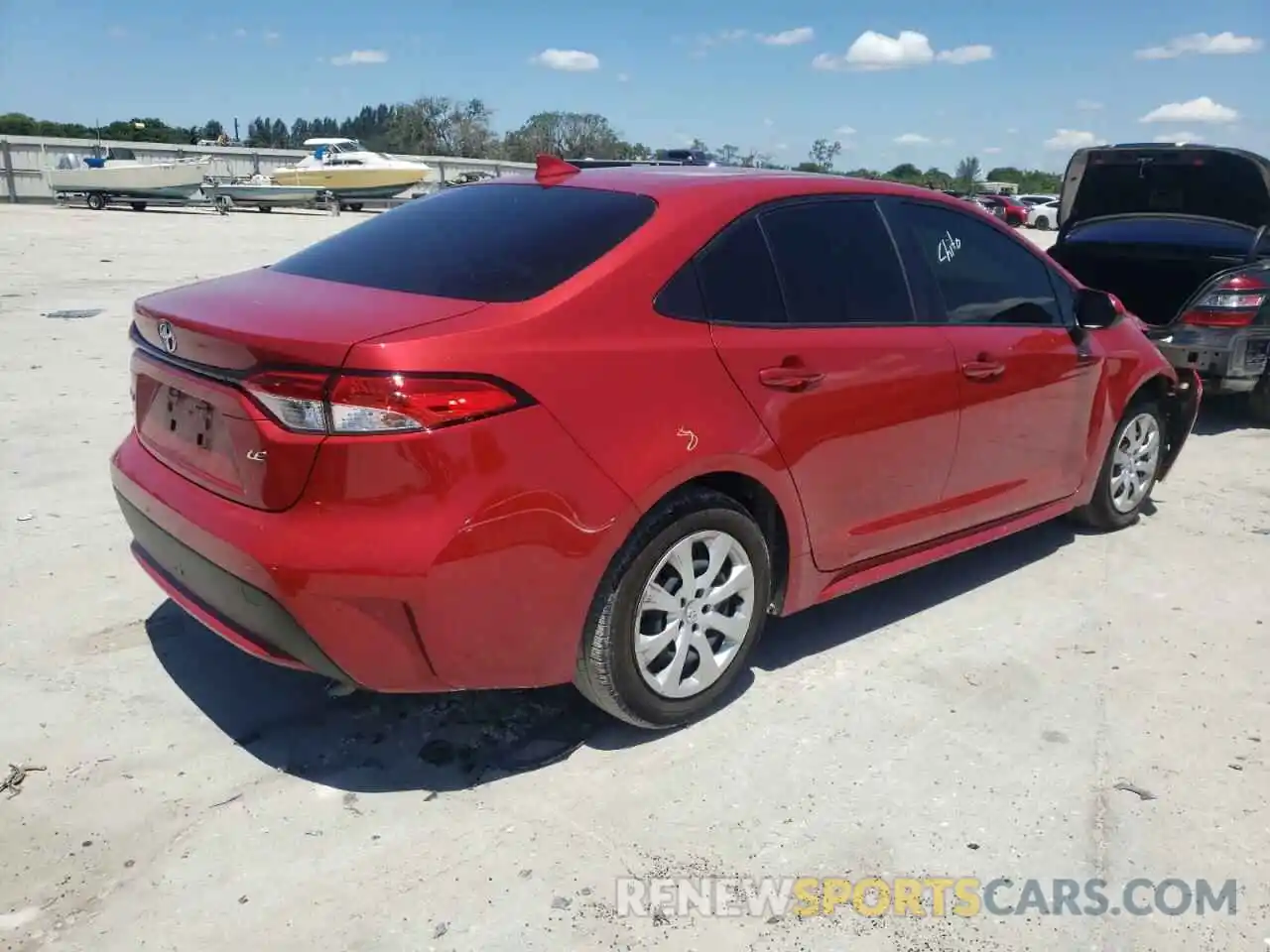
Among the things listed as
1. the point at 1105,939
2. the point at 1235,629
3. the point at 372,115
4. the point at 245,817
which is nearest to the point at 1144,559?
the point at 1235,629

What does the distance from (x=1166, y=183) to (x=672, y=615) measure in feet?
23.7

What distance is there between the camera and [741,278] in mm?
3285

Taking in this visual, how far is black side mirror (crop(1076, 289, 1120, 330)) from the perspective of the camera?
4637 millimetres

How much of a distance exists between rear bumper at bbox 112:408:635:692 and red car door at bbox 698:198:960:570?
2.47 ft

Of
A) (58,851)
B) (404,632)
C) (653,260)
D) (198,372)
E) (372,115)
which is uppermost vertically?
(372,115)

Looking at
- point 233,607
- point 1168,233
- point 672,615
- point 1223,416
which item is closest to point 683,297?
point 672,615

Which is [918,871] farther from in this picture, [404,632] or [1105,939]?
[404,632]

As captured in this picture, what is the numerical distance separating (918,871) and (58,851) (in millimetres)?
2193

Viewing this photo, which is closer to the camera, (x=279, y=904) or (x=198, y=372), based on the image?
(x=279, y=904)

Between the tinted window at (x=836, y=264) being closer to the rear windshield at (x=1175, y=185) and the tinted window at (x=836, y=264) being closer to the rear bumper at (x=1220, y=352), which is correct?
the rear bumper at (x=1220, y=352)

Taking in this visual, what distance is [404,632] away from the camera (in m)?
2.63

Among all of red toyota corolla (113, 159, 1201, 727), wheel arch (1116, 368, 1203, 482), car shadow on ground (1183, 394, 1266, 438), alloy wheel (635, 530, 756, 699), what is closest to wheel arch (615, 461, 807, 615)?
red toyota corolla (113, 159, 1201, 727)

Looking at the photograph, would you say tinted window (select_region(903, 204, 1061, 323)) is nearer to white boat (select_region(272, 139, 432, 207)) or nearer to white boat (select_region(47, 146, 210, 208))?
white boat (select_region(47, 146, 210, 208))

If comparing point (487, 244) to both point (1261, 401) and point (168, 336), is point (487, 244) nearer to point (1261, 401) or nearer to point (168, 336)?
point (168, 336)
